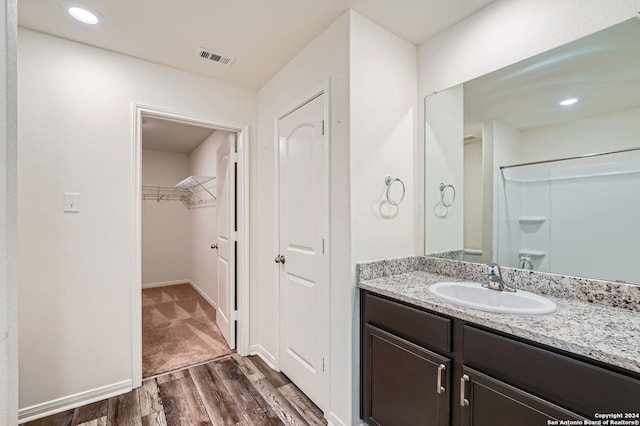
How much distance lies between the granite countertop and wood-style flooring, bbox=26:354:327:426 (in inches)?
45.7

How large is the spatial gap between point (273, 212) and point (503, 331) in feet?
5.74

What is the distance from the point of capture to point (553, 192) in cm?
140

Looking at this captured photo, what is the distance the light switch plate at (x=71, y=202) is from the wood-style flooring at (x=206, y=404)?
1.33m

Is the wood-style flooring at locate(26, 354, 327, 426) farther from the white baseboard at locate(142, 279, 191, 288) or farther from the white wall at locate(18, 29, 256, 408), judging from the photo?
the white baseboard at locate(142, 279, 191, 288)

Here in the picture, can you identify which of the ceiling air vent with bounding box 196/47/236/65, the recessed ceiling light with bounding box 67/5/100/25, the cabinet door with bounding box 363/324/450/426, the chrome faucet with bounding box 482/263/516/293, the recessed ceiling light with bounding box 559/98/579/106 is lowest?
the cabinet door with bounding box 363/324/450/426

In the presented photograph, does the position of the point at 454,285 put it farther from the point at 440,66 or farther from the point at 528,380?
the point at 440,66

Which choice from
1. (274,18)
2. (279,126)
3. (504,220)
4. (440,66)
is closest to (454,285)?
(504,220)

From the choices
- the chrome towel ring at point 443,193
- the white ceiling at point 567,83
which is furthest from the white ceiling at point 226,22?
the chrome towel ring at point 443,193

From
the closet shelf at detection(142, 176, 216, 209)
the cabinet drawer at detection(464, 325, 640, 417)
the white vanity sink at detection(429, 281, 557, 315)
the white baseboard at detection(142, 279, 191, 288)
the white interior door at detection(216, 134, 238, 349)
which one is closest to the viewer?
the cabinet drawer at detection(464, 325, 640, 417)

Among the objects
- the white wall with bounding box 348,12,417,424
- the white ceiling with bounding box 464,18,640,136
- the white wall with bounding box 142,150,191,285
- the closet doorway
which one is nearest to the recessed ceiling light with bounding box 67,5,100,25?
the closet doorway

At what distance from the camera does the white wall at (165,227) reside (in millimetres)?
4938

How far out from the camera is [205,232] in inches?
173

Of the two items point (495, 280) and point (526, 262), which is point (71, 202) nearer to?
point (495, 280)

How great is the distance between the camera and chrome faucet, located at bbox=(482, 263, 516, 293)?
4.69ft
